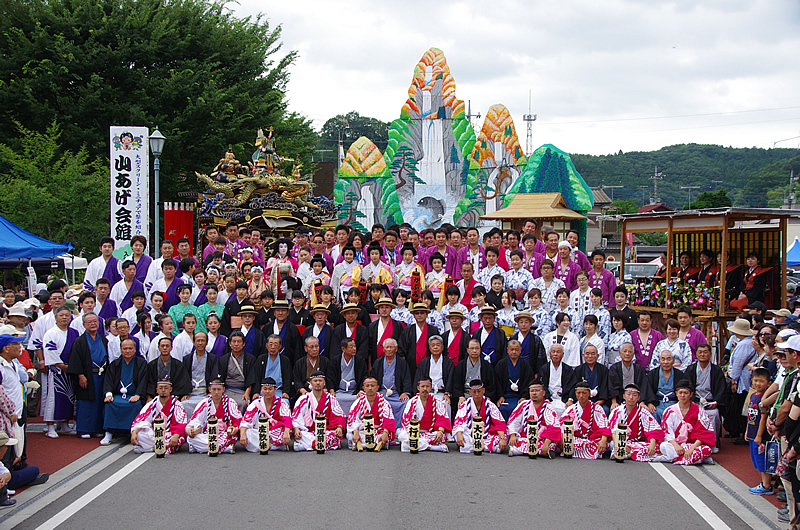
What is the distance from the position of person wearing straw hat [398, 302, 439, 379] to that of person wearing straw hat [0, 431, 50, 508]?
3.98m

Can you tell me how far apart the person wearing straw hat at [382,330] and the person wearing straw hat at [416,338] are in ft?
0.38

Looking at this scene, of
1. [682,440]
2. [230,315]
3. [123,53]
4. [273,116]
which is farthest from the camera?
[273,116]

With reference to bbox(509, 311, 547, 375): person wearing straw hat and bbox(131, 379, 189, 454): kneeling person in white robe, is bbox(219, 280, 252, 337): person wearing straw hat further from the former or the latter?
bbox(509, 311, 547, 375): person wearing straw hat

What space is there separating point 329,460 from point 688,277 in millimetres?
7131

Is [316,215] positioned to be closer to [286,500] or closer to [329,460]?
[329,460]

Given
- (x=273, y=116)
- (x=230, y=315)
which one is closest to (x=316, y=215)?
(x=273, y=116)

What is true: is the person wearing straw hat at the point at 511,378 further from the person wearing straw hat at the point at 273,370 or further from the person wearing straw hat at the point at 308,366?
the person wearing straw hat at the point at 273,370

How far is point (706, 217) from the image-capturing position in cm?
1039

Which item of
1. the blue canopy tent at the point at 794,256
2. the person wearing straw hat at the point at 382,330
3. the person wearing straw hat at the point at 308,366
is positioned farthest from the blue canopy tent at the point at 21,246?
the blue canopy tent at the point at 794,256

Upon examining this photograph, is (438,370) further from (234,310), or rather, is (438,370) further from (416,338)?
(234,310)

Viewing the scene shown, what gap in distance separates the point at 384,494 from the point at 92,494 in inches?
96.9

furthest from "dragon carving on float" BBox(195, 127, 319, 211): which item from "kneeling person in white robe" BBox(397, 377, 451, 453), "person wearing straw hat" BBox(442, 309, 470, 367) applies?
"kneeling person in white robe" BBox(397, 377, 451, 453)

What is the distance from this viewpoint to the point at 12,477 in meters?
5.75

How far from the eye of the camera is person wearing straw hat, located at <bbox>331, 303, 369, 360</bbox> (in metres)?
8.48
